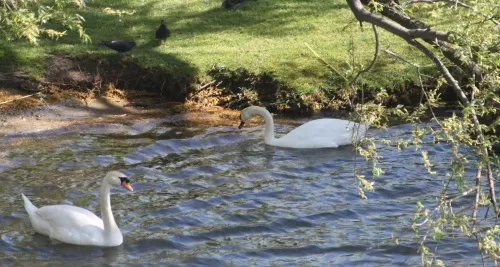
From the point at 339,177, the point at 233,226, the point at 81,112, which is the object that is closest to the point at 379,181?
the point at 339,177

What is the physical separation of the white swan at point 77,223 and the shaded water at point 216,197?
0.35ft

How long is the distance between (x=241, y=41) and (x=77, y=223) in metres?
7.43

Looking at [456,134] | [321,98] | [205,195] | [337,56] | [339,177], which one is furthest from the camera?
[337,56]

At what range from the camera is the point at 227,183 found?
1108 centimetres

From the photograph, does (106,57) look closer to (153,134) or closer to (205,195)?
(153,134)

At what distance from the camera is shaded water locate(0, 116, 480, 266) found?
877 centimetres

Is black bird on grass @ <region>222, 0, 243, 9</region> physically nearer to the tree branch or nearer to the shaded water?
the shaded water

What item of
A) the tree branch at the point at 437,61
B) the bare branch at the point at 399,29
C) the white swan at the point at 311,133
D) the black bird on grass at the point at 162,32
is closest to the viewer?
the tree branch at the point at 437,61

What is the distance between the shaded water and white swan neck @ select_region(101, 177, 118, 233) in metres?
0.25

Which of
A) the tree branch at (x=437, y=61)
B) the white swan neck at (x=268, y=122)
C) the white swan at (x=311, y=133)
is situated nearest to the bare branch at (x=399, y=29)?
the tree branch at (x=437, y=61)

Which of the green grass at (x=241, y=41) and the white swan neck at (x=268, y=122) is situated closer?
the white swan neck at (x=268, y=122)

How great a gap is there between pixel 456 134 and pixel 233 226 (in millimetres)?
4532

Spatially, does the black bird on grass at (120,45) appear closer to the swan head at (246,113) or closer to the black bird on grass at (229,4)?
the swan head at (246,113)

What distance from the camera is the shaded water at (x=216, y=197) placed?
8.77m
